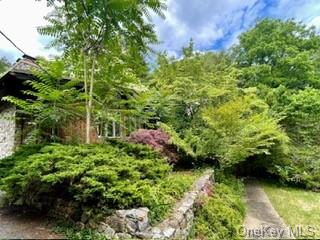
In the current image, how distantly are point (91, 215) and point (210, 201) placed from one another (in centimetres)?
344

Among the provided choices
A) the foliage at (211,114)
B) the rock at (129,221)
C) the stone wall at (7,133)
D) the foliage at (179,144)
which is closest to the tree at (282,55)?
the foliage at (211,114)

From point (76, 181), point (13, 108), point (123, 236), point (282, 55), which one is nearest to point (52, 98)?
point (76, 181)

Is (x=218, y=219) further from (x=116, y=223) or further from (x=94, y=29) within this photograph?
(x=94, y=29)

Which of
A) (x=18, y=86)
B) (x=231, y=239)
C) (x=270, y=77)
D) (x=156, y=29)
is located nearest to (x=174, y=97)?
(x=156, y=29)

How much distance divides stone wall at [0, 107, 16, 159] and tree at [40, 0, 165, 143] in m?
2.97

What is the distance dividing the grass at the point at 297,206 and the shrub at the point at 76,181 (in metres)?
4.33

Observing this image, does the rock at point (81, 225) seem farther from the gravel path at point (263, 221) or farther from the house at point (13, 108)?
the house at point (13, 108)

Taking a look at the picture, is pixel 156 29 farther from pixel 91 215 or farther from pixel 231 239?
pixel 231 239

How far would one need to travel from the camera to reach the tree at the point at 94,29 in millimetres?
6039

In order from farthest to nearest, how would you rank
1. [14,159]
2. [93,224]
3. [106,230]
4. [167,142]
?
1. [167,142]
2. [14,159]
3. [93,224]
4. [106,230]

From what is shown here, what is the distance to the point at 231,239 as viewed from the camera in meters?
5.93

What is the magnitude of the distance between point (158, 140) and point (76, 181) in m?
5.38

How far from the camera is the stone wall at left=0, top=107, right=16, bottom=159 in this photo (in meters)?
8.05

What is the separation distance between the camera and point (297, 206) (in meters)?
8.55
